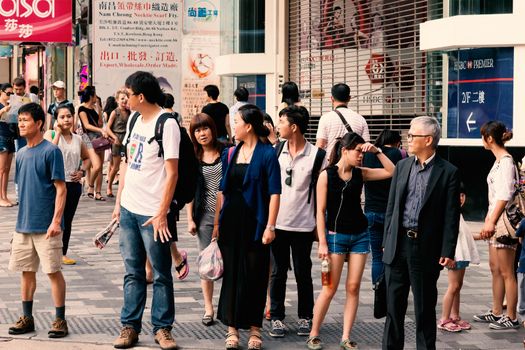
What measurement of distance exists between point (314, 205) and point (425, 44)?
761 cm

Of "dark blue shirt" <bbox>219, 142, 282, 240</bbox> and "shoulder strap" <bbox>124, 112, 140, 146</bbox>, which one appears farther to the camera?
"shoulder strap" <bbox>124, 112, 140, 146</bbox>

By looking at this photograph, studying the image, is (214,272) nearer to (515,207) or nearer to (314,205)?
(314,205)

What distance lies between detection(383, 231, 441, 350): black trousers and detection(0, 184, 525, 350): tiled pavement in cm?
81

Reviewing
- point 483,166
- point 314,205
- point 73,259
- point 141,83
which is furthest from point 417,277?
point 483,166

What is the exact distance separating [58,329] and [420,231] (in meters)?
2.76

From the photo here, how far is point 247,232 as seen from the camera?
7.87 m

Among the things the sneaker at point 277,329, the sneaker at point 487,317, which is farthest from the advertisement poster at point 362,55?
the sneaker at point 277,329

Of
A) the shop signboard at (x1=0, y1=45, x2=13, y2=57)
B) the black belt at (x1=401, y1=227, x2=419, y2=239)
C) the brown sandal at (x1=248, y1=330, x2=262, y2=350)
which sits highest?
the shop signboard at (x1=0, y1=45, x2=13, y2=57)

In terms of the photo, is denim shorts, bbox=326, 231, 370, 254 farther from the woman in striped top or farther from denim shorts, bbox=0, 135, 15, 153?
denim shorts, bbox=0, 135, 15, 153

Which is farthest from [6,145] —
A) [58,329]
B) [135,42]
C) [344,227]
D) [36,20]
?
[344,227]

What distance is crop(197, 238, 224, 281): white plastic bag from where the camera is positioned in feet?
25.8

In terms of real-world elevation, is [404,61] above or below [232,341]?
above

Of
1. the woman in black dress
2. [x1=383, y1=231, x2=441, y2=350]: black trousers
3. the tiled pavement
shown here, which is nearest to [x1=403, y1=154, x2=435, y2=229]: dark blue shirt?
[x1=383, y1=231, x2=441, y2=350]: black trousers

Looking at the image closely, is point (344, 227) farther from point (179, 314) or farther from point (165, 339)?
point (179, 314)
